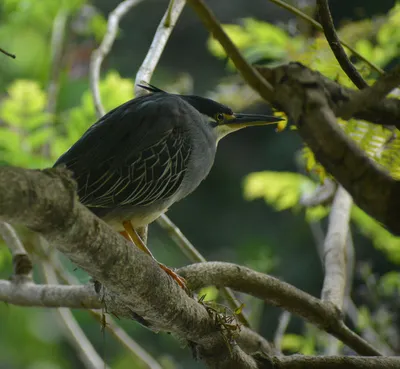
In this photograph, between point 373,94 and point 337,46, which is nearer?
point 373,94

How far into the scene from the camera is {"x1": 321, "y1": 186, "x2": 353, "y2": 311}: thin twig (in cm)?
237

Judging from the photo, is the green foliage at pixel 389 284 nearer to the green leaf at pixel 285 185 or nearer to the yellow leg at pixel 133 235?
the green leaf at pixel 285 185

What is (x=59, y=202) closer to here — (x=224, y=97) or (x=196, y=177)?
(x=196, y=177)

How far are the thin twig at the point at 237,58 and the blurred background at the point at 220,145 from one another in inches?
27.3

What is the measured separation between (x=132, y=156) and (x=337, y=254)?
945 mm

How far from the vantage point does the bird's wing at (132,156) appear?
203cm

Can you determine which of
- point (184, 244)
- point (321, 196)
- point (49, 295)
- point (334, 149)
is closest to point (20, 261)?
point (49, 295)

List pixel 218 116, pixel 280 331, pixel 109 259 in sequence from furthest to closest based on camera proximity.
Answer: pixel 280 331 < pixel 218 116 < pixel 109 259

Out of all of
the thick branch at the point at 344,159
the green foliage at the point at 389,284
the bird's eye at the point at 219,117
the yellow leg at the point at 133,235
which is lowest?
the green foliage at the point at 389,284

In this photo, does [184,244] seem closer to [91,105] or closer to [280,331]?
[280,331]

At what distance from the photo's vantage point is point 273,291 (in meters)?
2.14

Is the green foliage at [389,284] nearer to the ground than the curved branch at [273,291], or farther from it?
nearer to the ground

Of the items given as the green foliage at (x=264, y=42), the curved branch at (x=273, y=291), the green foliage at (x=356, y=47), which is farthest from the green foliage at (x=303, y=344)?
the green foliage at (x=264, y=42)

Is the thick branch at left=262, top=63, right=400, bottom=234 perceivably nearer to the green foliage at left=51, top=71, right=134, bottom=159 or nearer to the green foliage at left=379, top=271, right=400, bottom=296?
the green foliage at left=51, top=71, right=134, bottom=159
